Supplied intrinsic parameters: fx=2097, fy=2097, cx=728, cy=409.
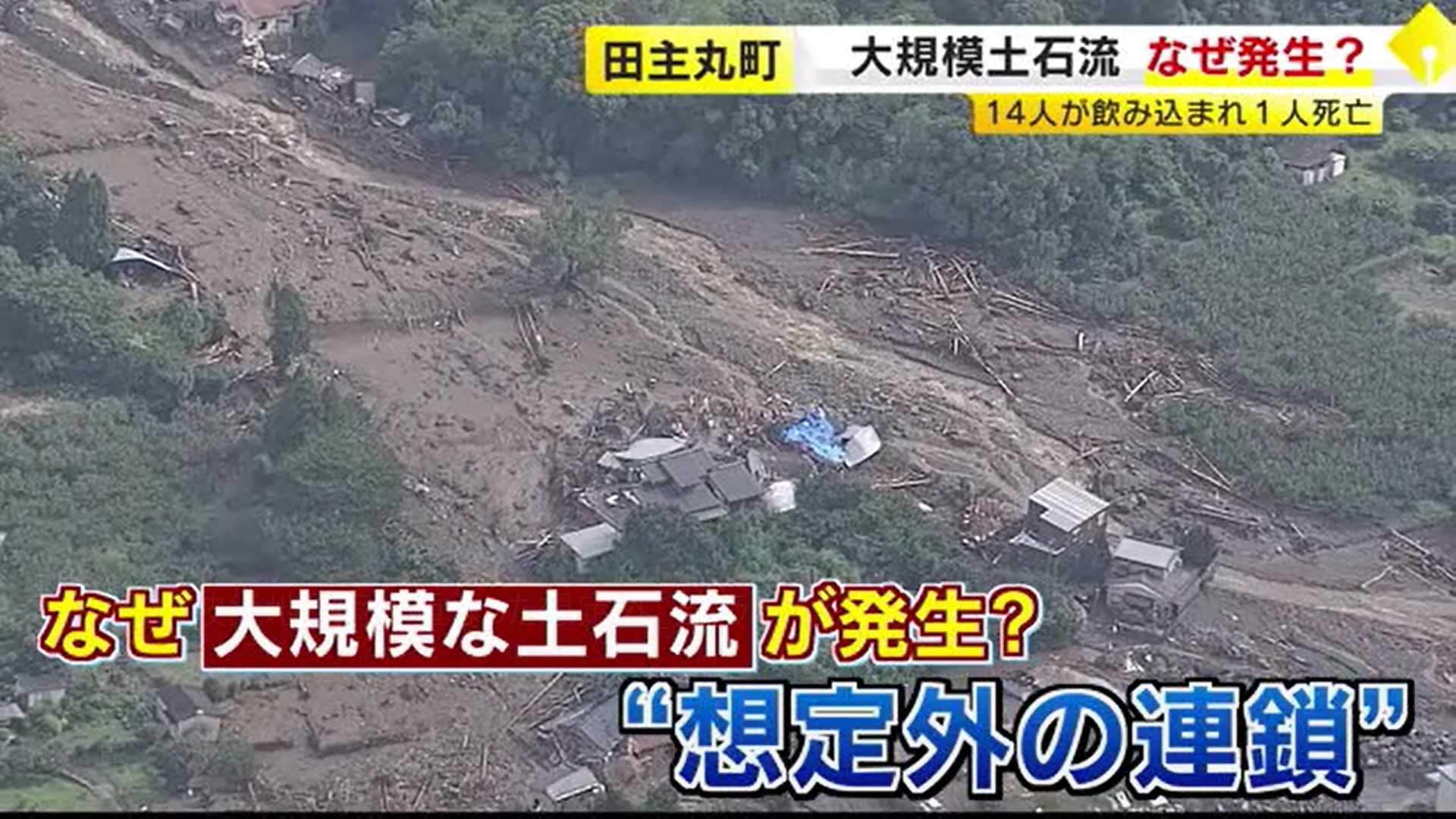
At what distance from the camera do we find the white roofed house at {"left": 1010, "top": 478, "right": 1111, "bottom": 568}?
12.5 m

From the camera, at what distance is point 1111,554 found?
12.4m

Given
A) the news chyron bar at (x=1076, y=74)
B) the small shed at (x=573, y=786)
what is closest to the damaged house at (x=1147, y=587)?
the small shed at (x=573, y=786)

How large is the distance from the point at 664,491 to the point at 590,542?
1.92 feet

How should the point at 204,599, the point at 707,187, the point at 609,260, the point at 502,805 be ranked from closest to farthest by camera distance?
the point at 204,599
the point at 502,805
the point at 609,260
the point at 707,187

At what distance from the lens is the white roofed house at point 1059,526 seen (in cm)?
1247

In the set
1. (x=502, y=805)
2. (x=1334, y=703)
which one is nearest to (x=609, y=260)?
(x=502, y=805)

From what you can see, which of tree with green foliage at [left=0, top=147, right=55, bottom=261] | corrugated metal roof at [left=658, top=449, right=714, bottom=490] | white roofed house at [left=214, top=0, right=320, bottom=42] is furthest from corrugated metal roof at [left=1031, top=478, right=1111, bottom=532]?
white roofed house at [left=214, top=0, right=320, bottom=42]

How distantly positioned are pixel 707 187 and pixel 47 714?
23.5 ft

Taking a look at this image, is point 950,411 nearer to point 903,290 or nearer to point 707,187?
point 903,290

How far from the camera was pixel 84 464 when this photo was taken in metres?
12.9

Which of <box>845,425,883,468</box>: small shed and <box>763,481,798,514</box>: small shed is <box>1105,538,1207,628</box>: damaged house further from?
<box>763,481,798,514</box>: small shed
